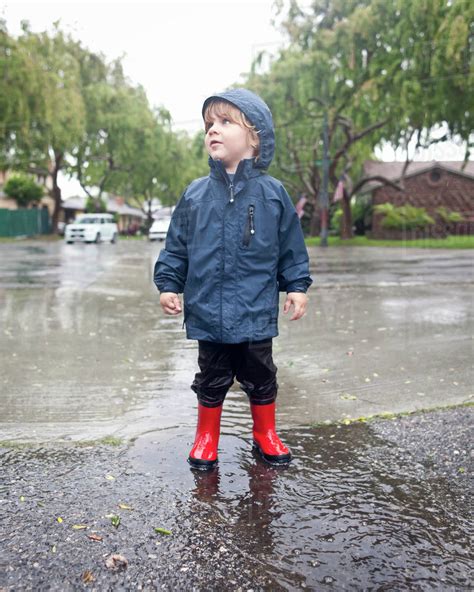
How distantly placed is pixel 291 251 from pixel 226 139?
1.88ft

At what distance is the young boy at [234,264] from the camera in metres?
2.81

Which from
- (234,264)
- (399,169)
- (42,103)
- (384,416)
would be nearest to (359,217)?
(399,169)

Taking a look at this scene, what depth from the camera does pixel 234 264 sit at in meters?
2.80

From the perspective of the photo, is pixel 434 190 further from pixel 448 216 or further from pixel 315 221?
pixel 315 221

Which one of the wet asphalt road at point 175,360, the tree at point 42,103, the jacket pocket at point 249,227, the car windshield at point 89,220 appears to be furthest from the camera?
the car windshield at point 89,220

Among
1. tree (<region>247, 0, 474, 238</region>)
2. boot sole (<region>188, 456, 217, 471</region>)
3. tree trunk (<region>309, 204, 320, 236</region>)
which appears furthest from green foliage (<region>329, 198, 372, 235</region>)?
boot sole (<region>188, 456, 217, 471</region>)

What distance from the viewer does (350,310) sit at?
7922mm

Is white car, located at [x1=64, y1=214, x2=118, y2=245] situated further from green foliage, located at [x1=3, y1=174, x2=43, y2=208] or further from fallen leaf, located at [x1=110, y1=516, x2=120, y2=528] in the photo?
fallen leaf, located at [x1=110, y1=516, x2=120, y2=528]

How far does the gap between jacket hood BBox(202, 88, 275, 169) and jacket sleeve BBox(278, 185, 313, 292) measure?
0.55 ft

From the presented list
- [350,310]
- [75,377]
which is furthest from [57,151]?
[75,377]

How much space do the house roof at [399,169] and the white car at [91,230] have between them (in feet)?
63.4

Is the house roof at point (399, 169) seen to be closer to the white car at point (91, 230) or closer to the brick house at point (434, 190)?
the brick house at point (434, 190)

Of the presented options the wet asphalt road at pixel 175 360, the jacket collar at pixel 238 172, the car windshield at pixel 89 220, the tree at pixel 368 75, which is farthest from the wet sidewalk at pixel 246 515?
the car windshield at pixel 89 220

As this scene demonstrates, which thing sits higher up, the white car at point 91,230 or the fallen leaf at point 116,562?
the white car at point 91,230
